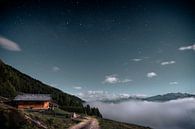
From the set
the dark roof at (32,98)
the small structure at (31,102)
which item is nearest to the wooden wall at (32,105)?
the small structure at (31,102)

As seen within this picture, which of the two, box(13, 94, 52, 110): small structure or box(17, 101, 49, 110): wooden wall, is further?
box(13, 94, 52, 110): small structure

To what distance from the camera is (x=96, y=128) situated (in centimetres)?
3997

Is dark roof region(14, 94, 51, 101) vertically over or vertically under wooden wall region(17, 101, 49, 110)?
over

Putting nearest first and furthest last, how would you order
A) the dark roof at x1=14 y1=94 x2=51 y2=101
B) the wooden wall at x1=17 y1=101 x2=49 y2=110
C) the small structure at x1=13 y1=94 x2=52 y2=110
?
the wooden wall at x1=17 y1=101 x2=49 y2=110
the small structure at x1=13 y1=94 x2=52 y2=110
the dark roof at x1=14 y1=94 x2=51 y2=101

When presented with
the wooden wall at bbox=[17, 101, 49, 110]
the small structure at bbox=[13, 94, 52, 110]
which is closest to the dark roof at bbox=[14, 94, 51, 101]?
the small structure at bbox=[13, 94, 52, 110]

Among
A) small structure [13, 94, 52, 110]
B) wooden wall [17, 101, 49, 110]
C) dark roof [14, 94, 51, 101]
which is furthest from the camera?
dark roof [14, 94, 51, 101]

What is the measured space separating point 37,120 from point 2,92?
56.2m

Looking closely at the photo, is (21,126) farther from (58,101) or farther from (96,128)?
(58,101)

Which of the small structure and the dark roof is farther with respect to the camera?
the dark roof

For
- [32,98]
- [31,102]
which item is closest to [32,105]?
[31,102]

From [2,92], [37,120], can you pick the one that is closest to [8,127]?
[37,120]

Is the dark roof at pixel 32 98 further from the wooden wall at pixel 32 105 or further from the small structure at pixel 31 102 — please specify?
the wooden wall at pixel 32 105

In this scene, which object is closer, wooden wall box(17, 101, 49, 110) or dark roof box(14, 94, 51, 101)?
wooden wall box(17, 101, 49, 110)

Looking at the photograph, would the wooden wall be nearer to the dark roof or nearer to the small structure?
the small structure
